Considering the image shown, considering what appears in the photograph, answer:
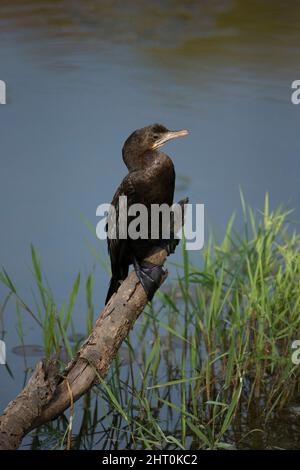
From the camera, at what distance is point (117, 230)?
1937mm

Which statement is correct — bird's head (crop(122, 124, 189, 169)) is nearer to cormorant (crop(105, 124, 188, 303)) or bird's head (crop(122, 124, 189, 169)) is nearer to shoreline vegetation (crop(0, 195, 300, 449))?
cormorant (crop(105, 124, 188, 303))

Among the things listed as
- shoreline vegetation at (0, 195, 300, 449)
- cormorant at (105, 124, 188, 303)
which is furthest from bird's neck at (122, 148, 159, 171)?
shoreline vegetation at (0, 195, 300, 449)

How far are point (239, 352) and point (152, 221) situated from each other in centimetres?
64

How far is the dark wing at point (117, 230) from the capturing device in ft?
6.25

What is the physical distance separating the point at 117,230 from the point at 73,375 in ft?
1.48

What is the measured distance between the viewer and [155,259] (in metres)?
1.95

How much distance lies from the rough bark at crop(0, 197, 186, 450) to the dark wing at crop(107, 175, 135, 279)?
12 cm

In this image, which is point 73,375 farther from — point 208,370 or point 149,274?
point 208,370

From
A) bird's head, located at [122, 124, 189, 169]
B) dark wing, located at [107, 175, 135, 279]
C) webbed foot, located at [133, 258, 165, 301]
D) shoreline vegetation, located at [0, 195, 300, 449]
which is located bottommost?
shoreline vegetation, located at [0, 195, 300, 449]

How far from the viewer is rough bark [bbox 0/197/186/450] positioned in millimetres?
1590

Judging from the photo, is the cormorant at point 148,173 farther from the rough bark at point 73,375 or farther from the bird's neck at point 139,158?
the rough bark at point 73,375

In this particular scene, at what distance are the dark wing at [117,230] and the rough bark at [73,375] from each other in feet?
0.39
